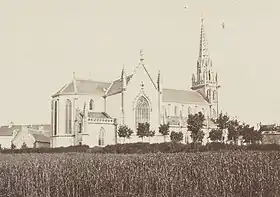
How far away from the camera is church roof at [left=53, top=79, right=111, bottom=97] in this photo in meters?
93.6

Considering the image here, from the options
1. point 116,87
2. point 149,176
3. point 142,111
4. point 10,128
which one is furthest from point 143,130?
point 10,128

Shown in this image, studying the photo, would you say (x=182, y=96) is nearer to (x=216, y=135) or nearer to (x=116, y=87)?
(x=116, y=87)

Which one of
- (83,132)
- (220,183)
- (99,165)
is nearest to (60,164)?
(99,165)

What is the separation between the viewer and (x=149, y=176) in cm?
2933

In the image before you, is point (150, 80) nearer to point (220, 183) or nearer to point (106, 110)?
point (106, 110)

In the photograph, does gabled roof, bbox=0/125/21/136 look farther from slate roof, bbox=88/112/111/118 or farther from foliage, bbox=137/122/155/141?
foliage, bbox=137/122/155/141

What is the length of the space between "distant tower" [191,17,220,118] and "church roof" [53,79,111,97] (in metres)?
30.5

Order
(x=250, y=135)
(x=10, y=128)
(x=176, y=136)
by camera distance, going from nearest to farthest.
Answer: (x=250, y=135) < (x=176, y=136) < (x=10, y=128)

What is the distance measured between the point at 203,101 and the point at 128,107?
3086 cm

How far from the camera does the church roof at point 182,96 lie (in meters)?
112

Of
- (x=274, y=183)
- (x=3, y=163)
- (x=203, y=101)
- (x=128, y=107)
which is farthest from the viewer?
(x=203, y=101)

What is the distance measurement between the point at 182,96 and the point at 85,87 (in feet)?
92.3

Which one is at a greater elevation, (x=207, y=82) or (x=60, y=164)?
(x=207, y=82)

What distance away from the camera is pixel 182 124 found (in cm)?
9956
